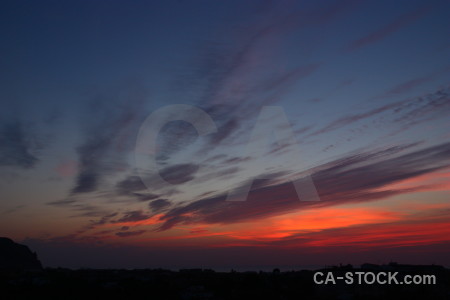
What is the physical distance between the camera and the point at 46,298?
35844 millimetres

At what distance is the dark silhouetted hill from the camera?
128 metres

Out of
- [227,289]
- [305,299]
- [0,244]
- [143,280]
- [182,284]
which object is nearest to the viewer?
[305,299]

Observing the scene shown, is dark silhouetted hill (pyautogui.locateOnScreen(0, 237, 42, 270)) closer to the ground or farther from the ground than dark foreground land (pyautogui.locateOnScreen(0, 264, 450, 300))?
farther from the ground

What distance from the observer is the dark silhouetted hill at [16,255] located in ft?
421

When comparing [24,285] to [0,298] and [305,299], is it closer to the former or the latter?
[0,298]

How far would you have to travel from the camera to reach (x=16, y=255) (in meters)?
135

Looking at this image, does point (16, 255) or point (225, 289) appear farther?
point (16, 255)

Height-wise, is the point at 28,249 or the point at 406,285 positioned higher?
the point at 28,249

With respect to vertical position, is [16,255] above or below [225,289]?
above

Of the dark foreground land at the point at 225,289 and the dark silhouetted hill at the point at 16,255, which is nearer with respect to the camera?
the dark foreground land at the point at 225,289

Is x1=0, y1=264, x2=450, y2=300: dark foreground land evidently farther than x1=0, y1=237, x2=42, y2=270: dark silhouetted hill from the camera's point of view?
No

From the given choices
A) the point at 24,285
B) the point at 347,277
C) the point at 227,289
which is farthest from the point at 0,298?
the point at 347,277

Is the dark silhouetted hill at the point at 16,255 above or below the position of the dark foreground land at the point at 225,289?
above

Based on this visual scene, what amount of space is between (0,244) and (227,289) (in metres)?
126
